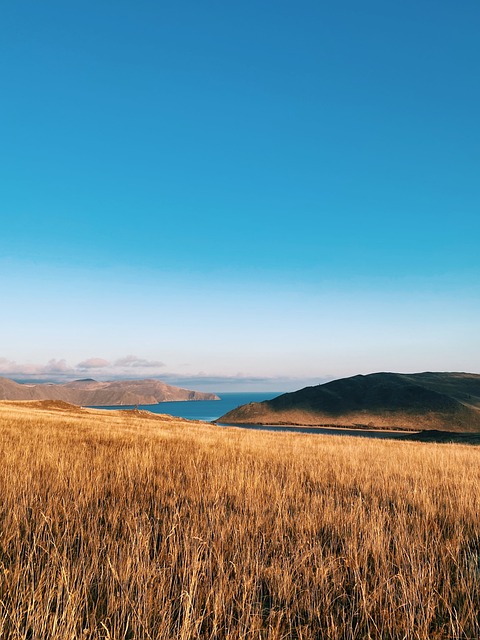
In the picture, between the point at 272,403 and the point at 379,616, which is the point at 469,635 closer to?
the point at 379,616

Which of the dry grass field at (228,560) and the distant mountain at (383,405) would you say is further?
the distant mountain at (383,405)

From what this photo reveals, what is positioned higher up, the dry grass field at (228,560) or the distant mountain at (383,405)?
the dry grass field at (228,560)

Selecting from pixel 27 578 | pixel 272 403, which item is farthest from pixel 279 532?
pixel 272 403

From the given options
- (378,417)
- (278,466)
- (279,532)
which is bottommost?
(378,417)

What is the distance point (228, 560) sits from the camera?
369cm

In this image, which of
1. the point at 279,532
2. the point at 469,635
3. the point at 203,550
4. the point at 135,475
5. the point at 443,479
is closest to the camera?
the point at 469,635

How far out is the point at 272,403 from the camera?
431ft

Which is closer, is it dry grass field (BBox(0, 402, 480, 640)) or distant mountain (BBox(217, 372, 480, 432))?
dry grass field (BBox(0, 402, 480, 640))

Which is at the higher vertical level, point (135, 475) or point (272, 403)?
point (135, 475)

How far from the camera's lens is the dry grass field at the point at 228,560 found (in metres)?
2.71

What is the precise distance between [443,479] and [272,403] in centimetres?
12527

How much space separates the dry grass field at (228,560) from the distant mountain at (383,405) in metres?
101

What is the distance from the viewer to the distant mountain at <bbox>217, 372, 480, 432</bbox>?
3885 inches

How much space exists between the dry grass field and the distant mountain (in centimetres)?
10093
